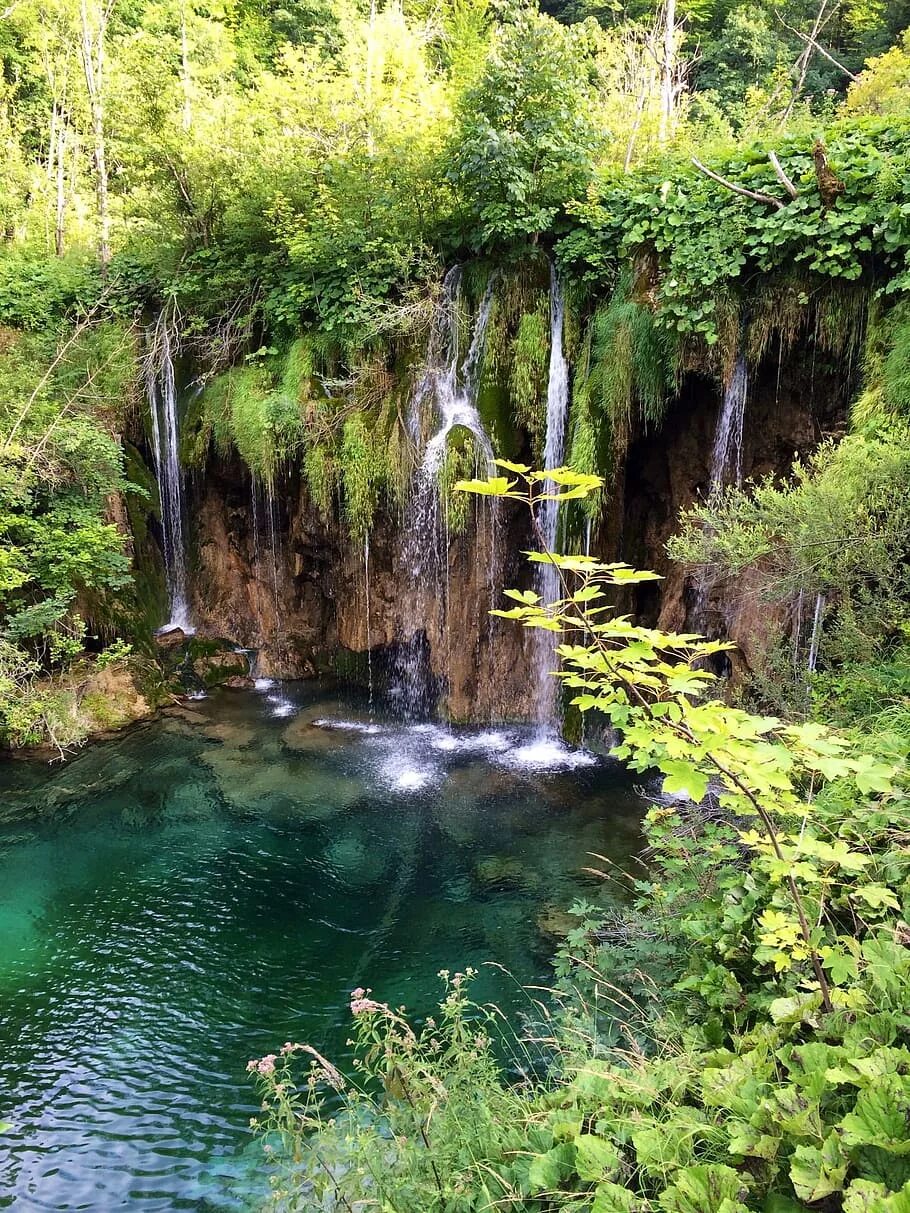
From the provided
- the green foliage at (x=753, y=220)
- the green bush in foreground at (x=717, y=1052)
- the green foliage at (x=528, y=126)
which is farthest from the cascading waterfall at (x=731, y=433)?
the green bush in foreground at (x=717, y=1052)

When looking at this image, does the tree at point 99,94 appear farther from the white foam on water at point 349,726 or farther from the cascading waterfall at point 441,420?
the white foam on water at point 349,726

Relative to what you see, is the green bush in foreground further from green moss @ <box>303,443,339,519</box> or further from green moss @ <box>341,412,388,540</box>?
green moss @ <box>303,443,339,519</box>

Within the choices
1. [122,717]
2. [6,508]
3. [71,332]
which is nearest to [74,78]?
[71,332]

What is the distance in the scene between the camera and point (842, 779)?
10.7 feet

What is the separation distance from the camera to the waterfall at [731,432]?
743 cm

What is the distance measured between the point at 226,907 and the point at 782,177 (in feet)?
26.6

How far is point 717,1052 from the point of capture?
7.34ft

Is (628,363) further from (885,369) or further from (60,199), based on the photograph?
(60,199)

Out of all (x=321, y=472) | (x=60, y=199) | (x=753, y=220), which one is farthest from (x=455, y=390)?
(x=60, y=199)

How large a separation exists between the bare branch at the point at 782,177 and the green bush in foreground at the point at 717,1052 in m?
5.63

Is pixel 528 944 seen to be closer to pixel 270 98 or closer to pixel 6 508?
pixel 6 508

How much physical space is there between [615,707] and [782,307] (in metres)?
6.27

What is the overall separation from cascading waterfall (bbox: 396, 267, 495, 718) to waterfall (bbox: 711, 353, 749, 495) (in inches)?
104

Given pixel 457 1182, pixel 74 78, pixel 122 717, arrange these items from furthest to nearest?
pixel 74 78
pixel 122 717
pixel 457 1182
